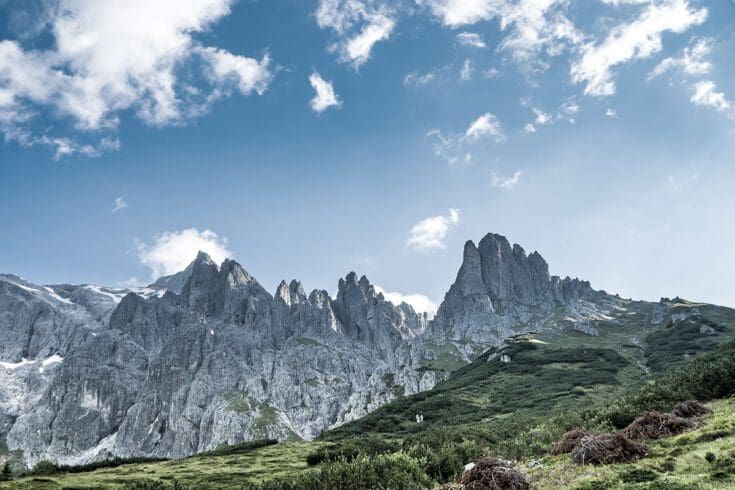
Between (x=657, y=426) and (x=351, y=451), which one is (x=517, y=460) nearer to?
(x=657, y=426)

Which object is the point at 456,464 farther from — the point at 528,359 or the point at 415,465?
the point at 528,359

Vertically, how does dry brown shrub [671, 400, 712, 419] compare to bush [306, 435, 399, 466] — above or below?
above

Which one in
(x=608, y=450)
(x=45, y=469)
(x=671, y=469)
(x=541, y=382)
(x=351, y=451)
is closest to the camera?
(x=671, y=469)

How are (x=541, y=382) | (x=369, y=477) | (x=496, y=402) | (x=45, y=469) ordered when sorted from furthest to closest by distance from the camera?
(x=541, y=382) → (x=496, y=402) → (x=45, y=469) → (x=369, y=477)

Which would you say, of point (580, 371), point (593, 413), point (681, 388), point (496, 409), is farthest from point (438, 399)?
point (681, 388)

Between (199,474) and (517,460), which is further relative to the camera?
(199,474)

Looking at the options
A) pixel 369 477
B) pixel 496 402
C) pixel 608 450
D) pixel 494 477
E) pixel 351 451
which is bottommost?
pixel 496 402

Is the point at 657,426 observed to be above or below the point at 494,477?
above

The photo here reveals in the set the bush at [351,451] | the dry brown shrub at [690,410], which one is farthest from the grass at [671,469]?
the bush at [351,451]

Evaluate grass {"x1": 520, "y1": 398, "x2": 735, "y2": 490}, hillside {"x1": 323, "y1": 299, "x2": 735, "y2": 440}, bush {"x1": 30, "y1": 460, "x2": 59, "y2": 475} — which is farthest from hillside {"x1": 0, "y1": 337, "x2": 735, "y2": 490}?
hillside {"x1": 323, "y1": 299, "x2": 735, "y2": 440}

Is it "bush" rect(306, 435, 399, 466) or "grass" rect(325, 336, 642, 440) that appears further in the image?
"grass" rect(325, 336, 642, 440)

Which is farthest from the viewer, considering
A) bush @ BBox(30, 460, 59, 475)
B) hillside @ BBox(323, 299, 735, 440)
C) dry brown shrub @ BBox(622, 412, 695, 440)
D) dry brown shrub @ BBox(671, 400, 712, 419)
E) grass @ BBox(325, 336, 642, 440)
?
hillside @ BBox(323, 299, 735, 440)

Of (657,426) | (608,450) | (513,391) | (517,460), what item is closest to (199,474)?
(517,460)

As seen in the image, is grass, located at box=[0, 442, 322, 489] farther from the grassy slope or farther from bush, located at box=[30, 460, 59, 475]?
bush, located at box=[30, 460, 59, 475]
